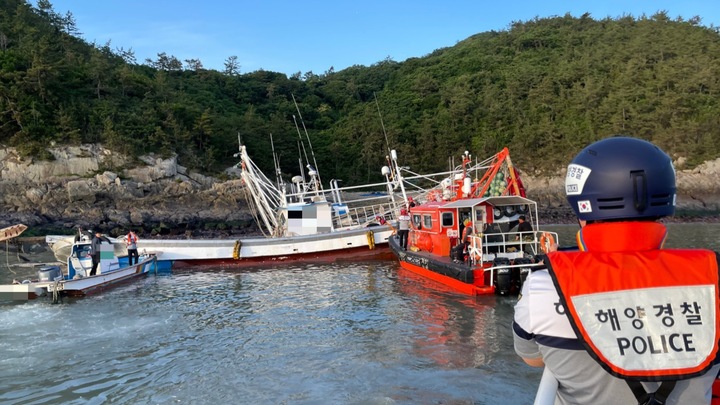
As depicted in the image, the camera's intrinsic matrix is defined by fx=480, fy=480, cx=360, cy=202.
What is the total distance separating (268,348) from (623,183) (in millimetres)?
8561

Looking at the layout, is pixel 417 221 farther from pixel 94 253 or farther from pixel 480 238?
pixel 94 253

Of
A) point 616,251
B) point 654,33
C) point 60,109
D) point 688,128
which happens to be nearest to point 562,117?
point 688,128

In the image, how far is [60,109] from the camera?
1633 inches

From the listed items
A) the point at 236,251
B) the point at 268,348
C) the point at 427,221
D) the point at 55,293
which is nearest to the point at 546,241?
the point at 427,221

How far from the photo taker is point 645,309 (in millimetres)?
1706

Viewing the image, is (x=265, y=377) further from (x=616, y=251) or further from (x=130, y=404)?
(x=616, y=251)

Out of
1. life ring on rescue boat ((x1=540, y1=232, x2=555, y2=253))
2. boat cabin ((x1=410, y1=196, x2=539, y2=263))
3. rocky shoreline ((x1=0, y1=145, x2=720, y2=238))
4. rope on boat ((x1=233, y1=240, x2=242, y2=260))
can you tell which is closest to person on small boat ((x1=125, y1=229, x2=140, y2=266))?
rope on boat ((x1=233, y1=240, x2=242, y2=260))

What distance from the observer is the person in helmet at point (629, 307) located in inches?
66.0

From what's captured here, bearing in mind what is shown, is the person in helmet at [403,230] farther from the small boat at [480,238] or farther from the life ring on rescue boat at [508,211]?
the life ring on rescue boat at [508,211]

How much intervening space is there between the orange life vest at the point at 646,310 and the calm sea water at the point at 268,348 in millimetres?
5477

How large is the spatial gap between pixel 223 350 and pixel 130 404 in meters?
2.45

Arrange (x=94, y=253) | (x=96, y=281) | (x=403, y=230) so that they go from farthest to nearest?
(x=403, y=230)
(x=94, y=253)
(x=96, y=281)

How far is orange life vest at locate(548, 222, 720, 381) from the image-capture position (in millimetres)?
1667

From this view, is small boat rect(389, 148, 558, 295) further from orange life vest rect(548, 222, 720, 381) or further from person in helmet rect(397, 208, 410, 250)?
orange life vest rect(548, 222, 720, 381)
